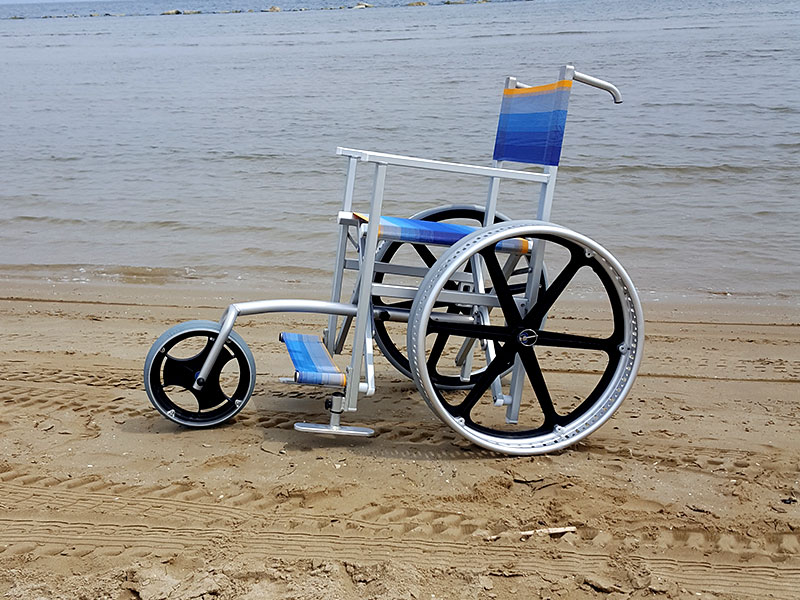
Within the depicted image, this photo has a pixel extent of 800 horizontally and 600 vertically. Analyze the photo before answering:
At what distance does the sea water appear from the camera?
8.62m

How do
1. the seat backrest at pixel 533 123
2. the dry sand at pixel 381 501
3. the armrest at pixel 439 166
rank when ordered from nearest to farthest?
1. the dry sand at pixel 381 501
2. the armrest at pixel 439 166
3. the seat backrest at pixel 533 123

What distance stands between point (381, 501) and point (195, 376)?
3.49 ft

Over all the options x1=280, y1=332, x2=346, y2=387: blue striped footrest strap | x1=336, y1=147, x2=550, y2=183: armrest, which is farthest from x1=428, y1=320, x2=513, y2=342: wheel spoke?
x1=336, y1=147, x2=550, y2=183: armrest

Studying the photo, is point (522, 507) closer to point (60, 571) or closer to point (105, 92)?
point (60, 571)

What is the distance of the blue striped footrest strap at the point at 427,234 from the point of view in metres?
3.66

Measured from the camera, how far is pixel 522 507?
3.32 m

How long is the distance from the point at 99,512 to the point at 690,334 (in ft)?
14.7

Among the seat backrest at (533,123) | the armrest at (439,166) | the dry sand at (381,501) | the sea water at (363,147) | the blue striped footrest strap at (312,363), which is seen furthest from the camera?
the sea water at (363,147)

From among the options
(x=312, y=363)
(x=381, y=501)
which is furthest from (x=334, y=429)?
(x=381, y=501)

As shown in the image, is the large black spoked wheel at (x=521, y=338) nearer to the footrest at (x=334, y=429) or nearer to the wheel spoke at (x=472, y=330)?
the wheel spoke at (x=472, y=330)

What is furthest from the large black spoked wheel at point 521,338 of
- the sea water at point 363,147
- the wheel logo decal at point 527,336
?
the sea water at point 363,147

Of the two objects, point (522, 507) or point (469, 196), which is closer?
point (522, 507)

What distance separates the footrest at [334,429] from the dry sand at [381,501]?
2.9 inches

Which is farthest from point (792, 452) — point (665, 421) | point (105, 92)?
point (105, 92)
